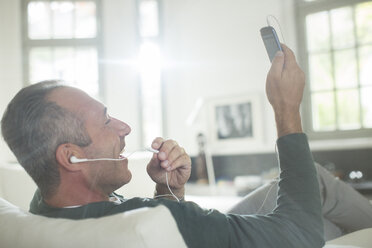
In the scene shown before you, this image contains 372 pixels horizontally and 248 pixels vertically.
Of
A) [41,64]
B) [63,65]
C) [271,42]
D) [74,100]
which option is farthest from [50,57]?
[271,42]

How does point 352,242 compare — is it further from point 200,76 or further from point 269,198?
point 200,76

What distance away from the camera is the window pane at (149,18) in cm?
333

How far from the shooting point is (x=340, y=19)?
251 cm

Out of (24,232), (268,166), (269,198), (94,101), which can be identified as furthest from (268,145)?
(24,232)

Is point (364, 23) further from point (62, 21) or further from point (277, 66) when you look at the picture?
point (277, 66)

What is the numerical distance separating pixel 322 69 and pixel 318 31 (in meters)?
0.31

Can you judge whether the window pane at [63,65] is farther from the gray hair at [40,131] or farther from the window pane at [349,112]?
the window pane at [349,112]

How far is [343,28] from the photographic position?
2.50 m

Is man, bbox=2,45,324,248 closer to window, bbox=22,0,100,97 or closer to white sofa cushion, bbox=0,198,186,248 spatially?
white sofa cushion, bbox=0,198,186,248

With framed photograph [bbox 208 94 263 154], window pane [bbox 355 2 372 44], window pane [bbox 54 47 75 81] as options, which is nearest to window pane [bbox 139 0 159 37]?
framed photograph [bbox 208 94 263 154]

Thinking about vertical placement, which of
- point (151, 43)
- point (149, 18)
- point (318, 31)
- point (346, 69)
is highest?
point (149, 18)

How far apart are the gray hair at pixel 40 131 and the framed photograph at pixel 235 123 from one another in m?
2.31

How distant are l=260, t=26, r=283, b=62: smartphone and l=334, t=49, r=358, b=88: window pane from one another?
2072mm

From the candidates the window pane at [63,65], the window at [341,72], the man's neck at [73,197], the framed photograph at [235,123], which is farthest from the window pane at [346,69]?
the man's neck at [73,197]
